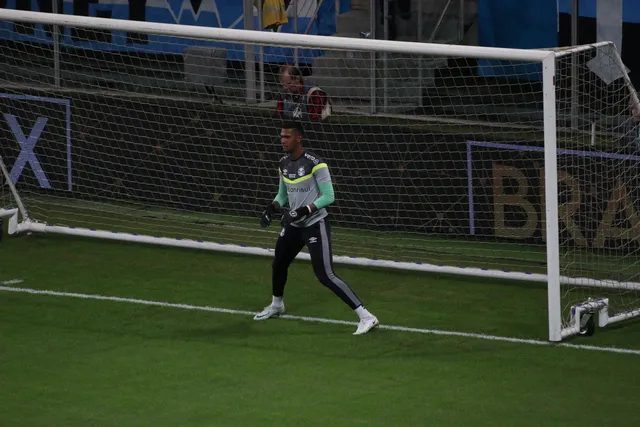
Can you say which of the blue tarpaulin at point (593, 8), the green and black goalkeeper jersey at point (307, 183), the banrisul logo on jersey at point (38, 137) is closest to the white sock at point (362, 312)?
the green and black goalkeeper jersey at point (307, 183)

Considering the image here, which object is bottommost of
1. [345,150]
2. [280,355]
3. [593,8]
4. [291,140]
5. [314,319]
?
[280,355]

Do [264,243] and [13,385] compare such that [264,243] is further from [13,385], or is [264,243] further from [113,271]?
[13,385]

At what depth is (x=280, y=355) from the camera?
1388 cm

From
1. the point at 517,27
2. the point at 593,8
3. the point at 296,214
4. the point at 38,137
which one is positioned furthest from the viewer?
the point at 38,137

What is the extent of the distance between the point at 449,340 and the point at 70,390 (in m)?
3.87

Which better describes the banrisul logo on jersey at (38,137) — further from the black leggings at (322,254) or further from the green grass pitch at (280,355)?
the black leggings at (322,254)

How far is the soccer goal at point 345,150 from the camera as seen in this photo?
16.1 m

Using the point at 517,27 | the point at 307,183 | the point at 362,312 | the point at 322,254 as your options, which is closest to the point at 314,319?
the point at 362,312

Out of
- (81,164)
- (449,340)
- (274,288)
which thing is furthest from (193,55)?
(449,340)

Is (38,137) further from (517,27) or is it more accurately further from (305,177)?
(305,177)

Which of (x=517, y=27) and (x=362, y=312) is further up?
(x=517, y=27)

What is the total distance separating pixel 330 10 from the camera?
2088 centimetres

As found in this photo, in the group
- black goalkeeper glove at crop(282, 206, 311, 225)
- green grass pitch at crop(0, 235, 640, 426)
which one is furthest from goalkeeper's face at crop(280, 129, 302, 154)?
green grass pitch at crop(0, 235, 640, 426)

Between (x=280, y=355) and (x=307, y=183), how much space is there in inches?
70.2
